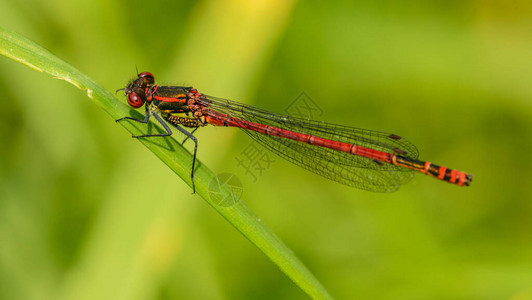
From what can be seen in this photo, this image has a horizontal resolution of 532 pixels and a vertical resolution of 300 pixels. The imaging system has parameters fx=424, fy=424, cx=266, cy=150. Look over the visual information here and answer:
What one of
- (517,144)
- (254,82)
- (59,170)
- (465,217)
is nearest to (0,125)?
(59,170)

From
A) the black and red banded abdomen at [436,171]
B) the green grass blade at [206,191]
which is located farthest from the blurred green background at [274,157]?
the green grass blade at [206,191]

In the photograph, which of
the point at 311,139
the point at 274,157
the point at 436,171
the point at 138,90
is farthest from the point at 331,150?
the point at 138,90

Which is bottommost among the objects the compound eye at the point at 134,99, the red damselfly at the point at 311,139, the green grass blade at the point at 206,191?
the green grass blade at the point at 206,191

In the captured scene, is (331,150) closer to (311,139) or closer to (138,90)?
(311,139)

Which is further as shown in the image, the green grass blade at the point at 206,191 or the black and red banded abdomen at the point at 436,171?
the black and red banded abdomen at the point at 436,171

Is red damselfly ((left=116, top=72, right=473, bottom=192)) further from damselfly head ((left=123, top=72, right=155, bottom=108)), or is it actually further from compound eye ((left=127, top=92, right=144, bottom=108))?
compound eye ((left=127, top=92, right=144, bottom=108))

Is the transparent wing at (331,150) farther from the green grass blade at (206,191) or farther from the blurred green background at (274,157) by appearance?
the green grass blade at (206,191)
